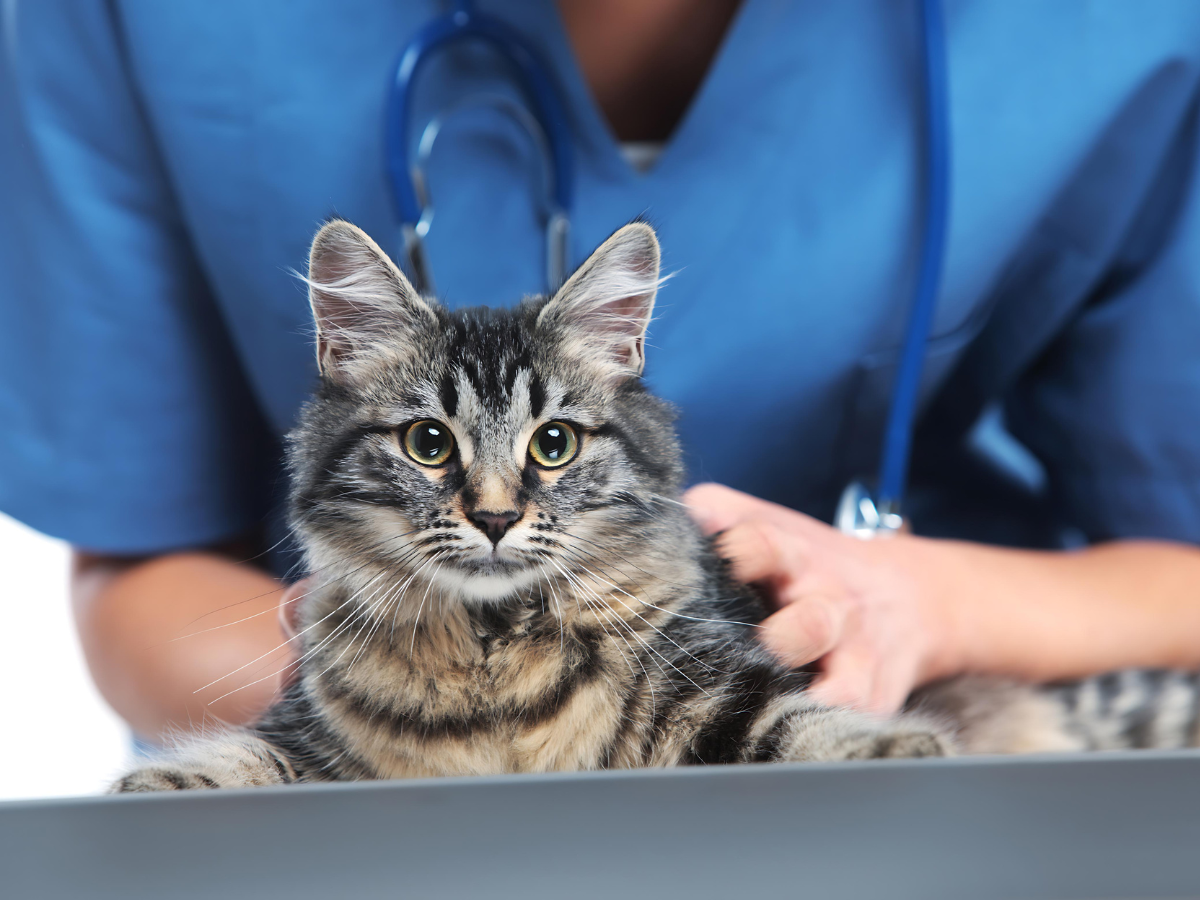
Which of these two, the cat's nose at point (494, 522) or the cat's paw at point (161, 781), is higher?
the cat's nose at point (494, 522)

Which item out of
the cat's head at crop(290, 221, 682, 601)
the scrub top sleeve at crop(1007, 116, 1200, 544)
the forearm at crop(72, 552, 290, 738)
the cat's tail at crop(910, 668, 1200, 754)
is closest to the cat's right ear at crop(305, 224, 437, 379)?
the cat's head at crop(290, 221, 682, 601)

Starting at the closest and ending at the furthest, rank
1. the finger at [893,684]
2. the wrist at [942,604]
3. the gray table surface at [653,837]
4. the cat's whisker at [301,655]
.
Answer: the gray table surface at [653,837], the cat's whisker at [301,655], the finger at [893,684], the wrist at [942,604]

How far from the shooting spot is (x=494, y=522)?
0.30 meters

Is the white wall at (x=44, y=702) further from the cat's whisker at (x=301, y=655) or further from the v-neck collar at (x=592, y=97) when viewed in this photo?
the v-neck collar at (x=592, y=97)

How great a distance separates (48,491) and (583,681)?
465 mm

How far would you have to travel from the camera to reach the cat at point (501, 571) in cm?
32

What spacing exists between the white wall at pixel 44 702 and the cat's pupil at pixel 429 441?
18cm

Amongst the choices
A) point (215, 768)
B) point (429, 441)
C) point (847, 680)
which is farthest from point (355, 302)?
point (847, 680)

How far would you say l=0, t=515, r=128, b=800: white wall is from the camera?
387 mm

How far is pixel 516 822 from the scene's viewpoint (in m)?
0.25

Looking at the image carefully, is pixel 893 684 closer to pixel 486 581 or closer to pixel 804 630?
pixel 804 630

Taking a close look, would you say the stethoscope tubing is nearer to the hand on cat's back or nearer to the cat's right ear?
the hand on cat's back

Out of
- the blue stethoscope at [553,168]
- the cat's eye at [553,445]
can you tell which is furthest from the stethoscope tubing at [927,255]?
the cat's eye at [553,445]

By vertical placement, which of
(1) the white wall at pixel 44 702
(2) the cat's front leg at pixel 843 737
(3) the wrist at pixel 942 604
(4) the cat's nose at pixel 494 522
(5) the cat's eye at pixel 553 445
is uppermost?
(5) the cat's eye at pixel 553 445
